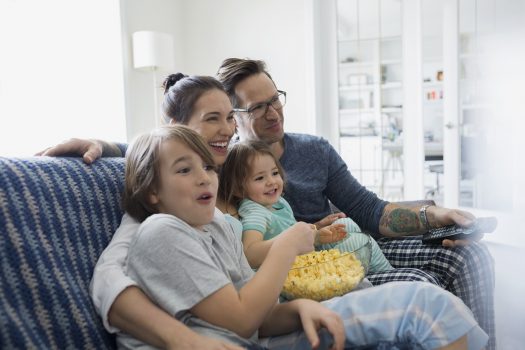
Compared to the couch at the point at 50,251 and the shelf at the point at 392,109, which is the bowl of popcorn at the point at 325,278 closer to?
the couch at the point at 50,251

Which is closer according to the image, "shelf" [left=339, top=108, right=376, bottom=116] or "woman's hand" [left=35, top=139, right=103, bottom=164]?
"woman's hand" [left=35, top=139, right=103, bottom=164]

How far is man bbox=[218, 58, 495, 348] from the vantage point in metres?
1.55

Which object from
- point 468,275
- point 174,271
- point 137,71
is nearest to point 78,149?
point 174,271

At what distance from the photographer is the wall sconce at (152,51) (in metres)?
3.35

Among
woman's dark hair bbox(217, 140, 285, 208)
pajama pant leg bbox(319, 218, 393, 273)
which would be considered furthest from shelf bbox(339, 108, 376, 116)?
woman's dark hair bbox(217, 140, 285, 208)

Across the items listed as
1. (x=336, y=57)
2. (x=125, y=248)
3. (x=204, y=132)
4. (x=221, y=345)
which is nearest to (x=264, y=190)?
(x=204, y=132)

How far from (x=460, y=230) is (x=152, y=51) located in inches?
98.0

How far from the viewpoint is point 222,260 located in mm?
1054

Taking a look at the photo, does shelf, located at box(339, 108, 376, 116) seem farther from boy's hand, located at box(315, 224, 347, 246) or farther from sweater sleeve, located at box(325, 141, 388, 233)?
boy's hand, located at box(315, 224, 347, 246)

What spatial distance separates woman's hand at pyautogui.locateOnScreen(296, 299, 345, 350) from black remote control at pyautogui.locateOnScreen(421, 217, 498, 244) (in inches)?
29.1

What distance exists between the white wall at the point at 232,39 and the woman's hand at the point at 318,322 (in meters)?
2.75

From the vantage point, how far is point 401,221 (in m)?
1.80

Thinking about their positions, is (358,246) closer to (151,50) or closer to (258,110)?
(258,110)

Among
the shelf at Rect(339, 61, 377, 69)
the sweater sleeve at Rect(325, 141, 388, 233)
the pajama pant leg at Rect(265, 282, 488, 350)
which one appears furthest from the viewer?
the shelf at Rect(339, 61, 377, 69)
